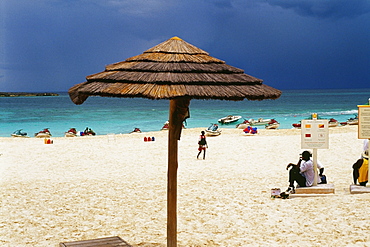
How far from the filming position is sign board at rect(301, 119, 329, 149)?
10.7m

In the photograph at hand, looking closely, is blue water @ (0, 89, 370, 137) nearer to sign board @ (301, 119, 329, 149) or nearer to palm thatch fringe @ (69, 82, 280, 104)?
sign board @ (301, 119, 329, 149)

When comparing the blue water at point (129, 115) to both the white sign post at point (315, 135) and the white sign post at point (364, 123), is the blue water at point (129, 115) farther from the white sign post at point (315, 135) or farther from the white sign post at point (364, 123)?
Result: the white sign post at point (364, 123)

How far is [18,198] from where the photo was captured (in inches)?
413

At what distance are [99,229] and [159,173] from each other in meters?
5.74

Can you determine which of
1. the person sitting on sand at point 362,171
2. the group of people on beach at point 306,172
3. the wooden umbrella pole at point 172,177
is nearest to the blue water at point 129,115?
→ the group of people on beach at point 306,172

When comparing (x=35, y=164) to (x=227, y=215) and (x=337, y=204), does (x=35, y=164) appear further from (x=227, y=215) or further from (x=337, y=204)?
(x=337, y=204)

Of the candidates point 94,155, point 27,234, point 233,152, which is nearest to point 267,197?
point 27,234

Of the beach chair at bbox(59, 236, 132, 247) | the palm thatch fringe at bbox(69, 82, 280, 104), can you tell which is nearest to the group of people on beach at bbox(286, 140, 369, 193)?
the beach chair at bbox(59, 236, 132, 247)

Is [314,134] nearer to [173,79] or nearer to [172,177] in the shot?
[172,177]

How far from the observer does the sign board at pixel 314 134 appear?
1070cm

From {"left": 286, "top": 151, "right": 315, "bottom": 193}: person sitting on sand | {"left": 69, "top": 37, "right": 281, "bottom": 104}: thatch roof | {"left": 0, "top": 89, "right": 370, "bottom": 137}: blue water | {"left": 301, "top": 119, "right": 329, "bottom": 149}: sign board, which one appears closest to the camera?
{"left": 69, "top": 37, "right": 281, "bottom": 104}: thatch roof

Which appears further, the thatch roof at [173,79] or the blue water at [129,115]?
the blue water at [129,115]

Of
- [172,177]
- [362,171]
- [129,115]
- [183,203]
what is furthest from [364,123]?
[129,115]

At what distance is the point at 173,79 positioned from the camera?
5.32 metres
